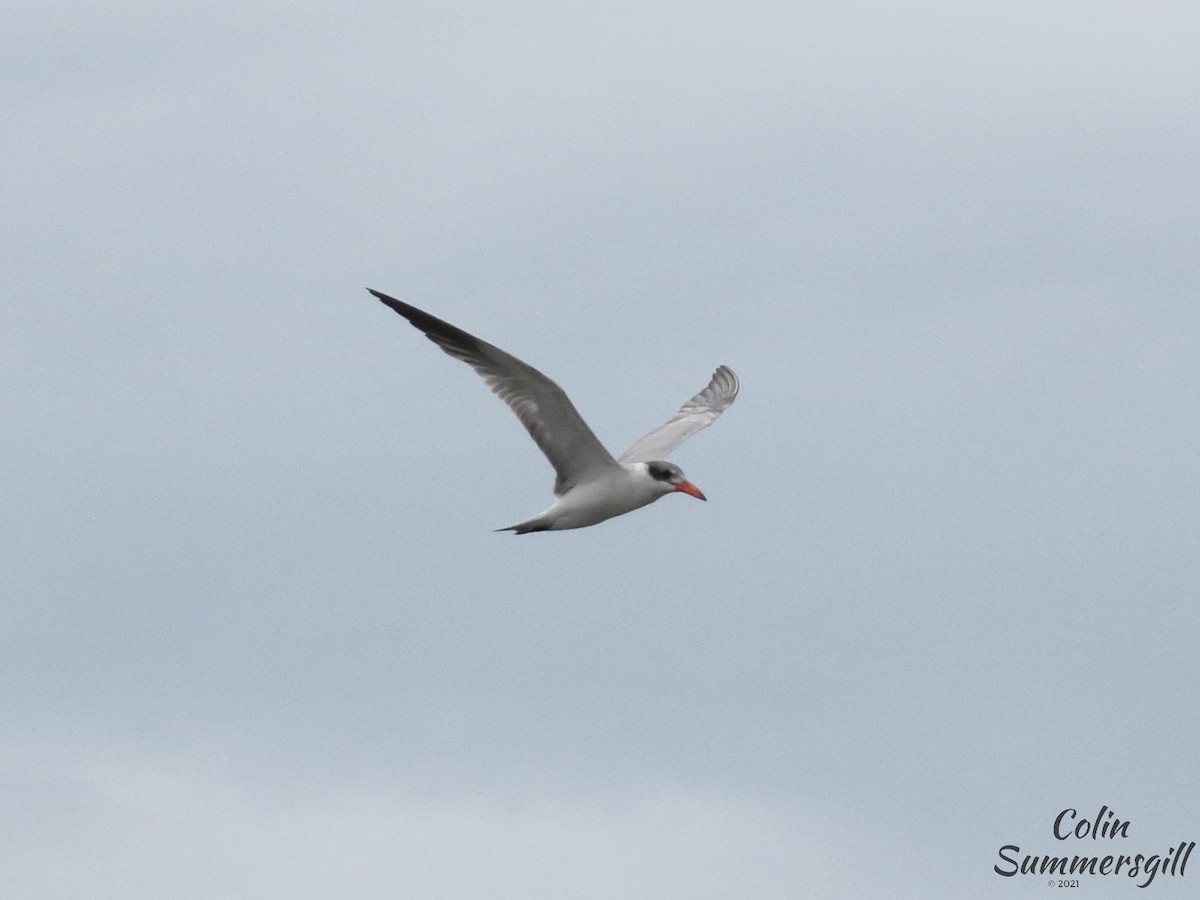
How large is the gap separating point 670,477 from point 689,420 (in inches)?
153

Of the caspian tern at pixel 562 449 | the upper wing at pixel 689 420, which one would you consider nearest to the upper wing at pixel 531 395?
the caspian tern at pixel 562 449

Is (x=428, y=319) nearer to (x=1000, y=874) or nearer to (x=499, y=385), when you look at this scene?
(x=499, y=385)

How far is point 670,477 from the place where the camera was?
25.3 m

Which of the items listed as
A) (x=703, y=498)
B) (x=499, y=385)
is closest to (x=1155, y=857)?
(x=703, y=498)

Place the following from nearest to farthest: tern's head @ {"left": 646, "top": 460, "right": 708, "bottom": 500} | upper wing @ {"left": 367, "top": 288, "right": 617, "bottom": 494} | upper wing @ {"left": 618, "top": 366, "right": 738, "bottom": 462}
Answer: upper wing @ {"left": 367, "top": 288, "right": 617, "bottom": 494}, tern's head @ {"left": 646, "top": 460, "right": 708, "bottom": 500}, upper wing @ {"left": 618, "top": 366, "right": 738, "bottom": 462}

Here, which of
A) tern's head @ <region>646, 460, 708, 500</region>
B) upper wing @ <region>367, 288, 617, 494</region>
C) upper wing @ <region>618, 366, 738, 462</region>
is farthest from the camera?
upper wing @ <region>618, 366, 738, 462</region>

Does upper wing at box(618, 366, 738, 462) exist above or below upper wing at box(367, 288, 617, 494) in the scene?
above

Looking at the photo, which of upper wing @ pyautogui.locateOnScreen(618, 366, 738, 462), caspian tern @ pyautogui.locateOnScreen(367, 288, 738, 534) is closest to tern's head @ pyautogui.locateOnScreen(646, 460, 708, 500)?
caspian tern @ pyautogui.locateOnScreen(367, 288, 738, 534)

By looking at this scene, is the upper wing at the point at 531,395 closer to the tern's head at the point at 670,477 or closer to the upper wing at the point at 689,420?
the tern's head at the point at 670,477

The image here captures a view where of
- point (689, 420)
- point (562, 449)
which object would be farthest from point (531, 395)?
point (689, 420)

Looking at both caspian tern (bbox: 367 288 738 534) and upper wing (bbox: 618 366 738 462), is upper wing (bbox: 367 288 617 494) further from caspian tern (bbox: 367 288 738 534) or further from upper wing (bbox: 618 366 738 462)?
upper wing (bbox: 618 366 738 462)

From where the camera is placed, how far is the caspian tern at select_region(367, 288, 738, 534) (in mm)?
24078

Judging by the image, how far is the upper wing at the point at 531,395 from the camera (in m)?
24.0

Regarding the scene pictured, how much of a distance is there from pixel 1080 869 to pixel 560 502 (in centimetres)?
A: 702
